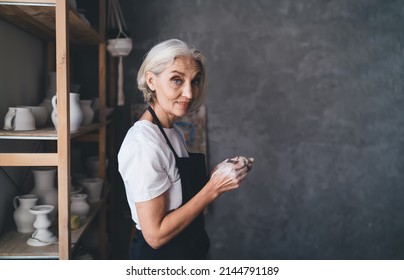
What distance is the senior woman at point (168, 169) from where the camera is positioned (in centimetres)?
137

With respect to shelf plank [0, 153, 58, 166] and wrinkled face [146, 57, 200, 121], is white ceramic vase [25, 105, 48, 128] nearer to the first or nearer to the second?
shelf plank [0, 153, 58, 166]

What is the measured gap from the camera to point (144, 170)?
135 centimetres

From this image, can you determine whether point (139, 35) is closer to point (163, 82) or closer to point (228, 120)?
point (228, 120)

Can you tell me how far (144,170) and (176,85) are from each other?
0.38m

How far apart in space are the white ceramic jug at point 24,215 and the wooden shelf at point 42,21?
0.83m

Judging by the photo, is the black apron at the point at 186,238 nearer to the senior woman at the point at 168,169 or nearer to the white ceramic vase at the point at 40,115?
the senior woman at the point at 168,169

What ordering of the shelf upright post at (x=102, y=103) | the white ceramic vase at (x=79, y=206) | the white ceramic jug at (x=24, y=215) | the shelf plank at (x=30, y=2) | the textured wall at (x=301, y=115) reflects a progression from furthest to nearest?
the textured wall at (x=301, y=115)
the shelf upright post at (x=102, y=103)
the white ceramic vase at (x=79, y=206)
the white ceramic jug at (x=24, y=215)
the shelf plank at (x=30, y=2)

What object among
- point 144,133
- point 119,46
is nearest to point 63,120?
point 144,133

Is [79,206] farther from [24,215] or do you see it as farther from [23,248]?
[23,248]

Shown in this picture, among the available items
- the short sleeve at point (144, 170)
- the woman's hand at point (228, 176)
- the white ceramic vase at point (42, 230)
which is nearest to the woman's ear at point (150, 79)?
the short sleeve at point (144, 170)

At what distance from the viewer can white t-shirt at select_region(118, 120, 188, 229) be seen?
53.1 inches

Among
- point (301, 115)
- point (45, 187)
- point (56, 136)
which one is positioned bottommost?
point (45, 187)
